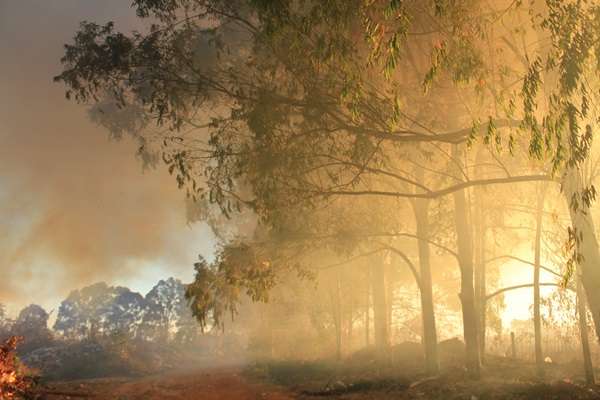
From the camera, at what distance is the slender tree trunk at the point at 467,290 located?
14125 millimetres

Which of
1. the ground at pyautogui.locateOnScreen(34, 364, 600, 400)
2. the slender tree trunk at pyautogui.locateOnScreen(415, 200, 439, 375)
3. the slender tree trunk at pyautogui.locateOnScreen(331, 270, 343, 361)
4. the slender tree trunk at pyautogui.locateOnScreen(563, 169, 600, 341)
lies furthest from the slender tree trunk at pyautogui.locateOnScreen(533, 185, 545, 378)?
the slender tree trunk at pyautogui.locateOnScreen(331, 270, 343, 361)

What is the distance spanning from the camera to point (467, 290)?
1484 centimetres

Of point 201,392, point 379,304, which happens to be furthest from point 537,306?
point 201,392

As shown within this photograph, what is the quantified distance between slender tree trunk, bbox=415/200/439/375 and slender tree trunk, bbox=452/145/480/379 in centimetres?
120

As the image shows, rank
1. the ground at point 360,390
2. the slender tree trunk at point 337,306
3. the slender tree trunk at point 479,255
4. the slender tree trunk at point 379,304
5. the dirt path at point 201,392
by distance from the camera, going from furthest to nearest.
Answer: the slender tree trunk at point 337,306
the slender tree trunk at point 379,304
the slender tree trunk at point 479,255
the dirt path at point 201,392
the ground at point 360,390

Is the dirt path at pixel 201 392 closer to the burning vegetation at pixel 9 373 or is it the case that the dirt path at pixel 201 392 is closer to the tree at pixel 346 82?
the burning vegetation at pixel 9 373

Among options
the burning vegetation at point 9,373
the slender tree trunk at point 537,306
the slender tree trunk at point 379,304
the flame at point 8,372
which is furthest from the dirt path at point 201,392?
the slender tree trunk at point 537,306

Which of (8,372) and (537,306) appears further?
(537,306)

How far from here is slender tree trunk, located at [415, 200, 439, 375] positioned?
15.9m

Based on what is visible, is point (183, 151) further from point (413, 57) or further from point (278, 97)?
point (413, 57)

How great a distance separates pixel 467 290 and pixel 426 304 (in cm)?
223

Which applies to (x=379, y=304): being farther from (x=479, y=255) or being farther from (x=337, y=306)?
(x=479, y=255)

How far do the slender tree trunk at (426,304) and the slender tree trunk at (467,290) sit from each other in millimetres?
1196

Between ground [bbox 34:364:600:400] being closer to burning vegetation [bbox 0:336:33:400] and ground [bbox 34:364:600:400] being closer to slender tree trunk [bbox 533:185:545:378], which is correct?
slender tree trunk [bbox 533:185:545:378]
